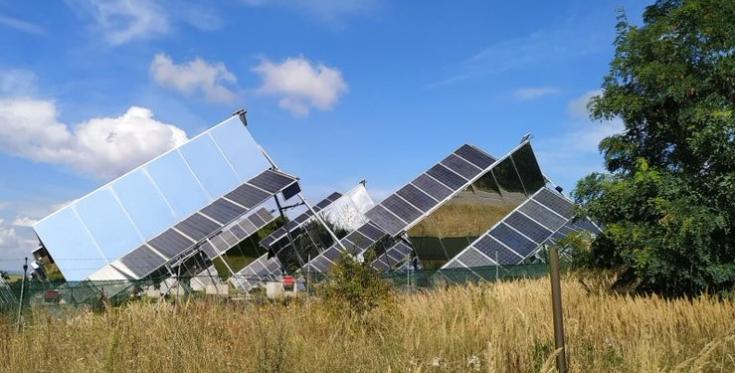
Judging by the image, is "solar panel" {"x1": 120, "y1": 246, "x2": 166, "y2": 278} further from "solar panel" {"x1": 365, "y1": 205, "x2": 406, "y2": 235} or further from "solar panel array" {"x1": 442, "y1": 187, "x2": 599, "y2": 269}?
"solar panel array" {"x1": 442, "y1": 187, "x2": 599, "y2": 269}

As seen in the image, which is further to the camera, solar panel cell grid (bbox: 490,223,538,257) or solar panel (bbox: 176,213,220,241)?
solar panel cell grid (bbox: 490,223,538,257)

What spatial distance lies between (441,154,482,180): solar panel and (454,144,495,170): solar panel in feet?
0.75

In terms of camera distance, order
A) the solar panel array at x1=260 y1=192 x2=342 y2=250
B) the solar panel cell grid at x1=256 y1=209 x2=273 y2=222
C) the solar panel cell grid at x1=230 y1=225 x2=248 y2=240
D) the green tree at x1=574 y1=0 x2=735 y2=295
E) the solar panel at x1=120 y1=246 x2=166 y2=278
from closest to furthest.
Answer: the green tree at x1=574 y1=0 x2=735 y2=295
the solar panel at x1=120 y1=246 x2=166 y2=278
the solar panel cell grid at x1=230 y1=225 x2=248 y2=240
the solar panel array at x1=260 y1=192 x2=342 y2=250
the solar panel cell grid at x1=256 y1=209 x2=273 y2=222

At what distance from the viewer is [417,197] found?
2539cm

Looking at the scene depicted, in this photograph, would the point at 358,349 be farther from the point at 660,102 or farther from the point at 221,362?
the point at 660,102

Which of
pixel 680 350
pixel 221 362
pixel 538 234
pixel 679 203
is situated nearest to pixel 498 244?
pixel 538 234

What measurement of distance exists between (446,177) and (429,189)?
81 cm

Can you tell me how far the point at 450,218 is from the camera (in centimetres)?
2477

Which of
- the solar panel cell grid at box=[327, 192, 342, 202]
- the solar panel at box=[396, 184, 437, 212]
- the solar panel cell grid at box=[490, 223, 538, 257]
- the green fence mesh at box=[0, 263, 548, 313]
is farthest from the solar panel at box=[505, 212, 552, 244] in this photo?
the solar panel cell grid at box=[327, 192, 342, 202]

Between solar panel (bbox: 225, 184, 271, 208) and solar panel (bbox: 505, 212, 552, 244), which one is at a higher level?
solar panel (bbox: 225, 184, 271, 208)

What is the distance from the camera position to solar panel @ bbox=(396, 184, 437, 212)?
2466cm

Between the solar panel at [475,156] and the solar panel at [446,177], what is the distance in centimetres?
100

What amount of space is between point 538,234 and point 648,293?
33.9 ft

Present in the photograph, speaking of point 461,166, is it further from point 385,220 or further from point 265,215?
point 265,215
